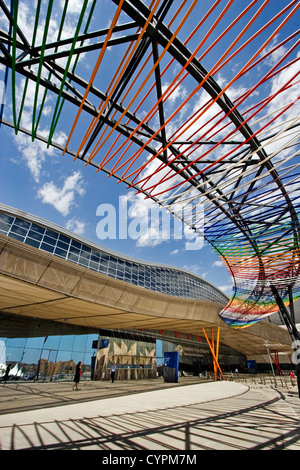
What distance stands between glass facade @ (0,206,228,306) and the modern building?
126 millimetres

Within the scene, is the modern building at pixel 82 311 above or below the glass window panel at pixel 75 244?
below

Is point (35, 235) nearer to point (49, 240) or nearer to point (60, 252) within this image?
point (49, 240)

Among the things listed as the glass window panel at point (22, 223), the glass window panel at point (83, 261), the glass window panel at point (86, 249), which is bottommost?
the glass window panel at point (83, 261)

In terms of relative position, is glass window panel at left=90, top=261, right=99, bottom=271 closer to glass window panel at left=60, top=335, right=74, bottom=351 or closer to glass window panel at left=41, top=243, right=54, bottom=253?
glass window panel at left=41, top=243, right=54, bottom=253

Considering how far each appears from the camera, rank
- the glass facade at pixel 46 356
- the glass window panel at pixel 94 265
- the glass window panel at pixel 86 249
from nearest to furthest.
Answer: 1. the glass facade at pixel 46 356
2. the glass window panel at pixel 86 249
3. the glass window panel at pixel 94 265

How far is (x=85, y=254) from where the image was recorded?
32.7 m

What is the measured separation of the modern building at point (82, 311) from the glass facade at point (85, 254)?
13 cm

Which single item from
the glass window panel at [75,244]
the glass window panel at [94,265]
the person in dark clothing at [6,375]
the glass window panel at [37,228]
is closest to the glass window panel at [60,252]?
the glass window panel at [75,244]

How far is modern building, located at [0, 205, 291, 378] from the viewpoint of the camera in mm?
11281

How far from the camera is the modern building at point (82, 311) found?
1128 cm

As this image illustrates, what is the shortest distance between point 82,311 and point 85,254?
58.2 ft

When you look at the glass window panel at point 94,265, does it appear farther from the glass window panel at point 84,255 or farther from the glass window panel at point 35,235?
the glass window panel at point 35,235
